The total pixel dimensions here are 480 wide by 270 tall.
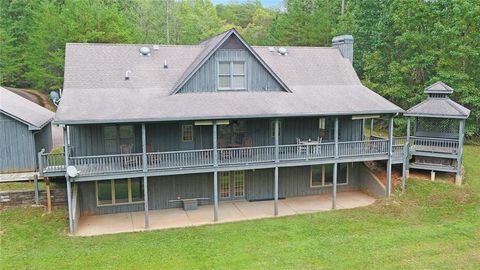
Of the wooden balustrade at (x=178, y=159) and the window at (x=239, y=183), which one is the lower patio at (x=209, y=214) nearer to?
the window at (x=239, y=183)

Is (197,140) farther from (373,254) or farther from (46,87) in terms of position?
(46,87)

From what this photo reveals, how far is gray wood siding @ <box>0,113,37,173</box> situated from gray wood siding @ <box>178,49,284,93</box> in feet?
26.3

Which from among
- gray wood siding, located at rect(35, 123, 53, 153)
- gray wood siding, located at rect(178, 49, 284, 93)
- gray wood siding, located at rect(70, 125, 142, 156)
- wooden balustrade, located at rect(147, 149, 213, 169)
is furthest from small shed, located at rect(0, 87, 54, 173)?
gray wood siding, located at rect(178, 49, 284, 93)

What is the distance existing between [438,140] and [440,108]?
1714 mm

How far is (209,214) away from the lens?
1839 cm

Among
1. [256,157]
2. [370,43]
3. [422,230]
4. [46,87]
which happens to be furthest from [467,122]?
[46,87]

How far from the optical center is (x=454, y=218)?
17.3 meters

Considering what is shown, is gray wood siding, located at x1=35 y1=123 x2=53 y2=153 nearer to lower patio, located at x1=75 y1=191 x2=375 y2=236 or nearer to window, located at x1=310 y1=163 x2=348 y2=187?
lower patio, located at x1=75 y1=191 x2=375 y2=236

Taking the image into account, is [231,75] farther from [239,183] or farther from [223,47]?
[239,183]

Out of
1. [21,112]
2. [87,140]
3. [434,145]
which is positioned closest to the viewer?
[87,140]

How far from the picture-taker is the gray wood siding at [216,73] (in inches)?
742

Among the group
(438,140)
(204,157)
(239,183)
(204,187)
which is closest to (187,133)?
(204,157)

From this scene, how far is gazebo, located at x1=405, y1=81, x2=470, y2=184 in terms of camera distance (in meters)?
20.9

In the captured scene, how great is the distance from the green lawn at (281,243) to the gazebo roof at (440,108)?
4728 mm
